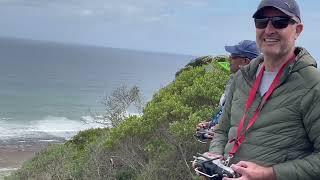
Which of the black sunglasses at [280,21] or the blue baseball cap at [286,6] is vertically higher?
the blue baseball cap at [286,6]

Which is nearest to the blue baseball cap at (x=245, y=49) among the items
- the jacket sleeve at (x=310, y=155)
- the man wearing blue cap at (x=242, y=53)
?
the man wearing blue cap at (x=242, y=53)

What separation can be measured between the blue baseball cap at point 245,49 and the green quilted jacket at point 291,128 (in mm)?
1816

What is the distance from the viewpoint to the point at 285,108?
2.55 metres

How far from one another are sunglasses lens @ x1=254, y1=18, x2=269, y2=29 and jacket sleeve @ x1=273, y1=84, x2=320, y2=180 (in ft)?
1.48

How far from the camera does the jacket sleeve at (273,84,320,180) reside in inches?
96.1

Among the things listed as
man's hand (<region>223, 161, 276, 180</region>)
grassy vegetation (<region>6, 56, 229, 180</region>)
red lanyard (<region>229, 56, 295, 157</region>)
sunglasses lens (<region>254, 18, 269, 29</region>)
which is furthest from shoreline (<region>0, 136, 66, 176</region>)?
man's hand (<region>223, 161, 276, 180</region>)

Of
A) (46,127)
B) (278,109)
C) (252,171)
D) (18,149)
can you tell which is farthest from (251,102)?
(46,127)

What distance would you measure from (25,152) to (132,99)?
14565mm

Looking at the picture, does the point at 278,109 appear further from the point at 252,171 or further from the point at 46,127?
the point at 46,127

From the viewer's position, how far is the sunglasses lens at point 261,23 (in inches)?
106

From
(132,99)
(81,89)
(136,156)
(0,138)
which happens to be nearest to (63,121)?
(0,138)

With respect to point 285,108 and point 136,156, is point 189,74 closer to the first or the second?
point 136,156

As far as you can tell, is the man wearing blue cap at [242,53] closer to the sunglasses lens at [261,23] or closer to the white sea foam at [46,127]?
the sunglasses lens at [261,23]

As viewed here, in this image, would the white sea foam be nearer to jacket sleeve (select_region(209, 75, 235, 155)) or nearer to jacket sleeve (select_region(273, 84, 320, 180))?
jacket sleeve (select_region(209, 75, 235, 155))
